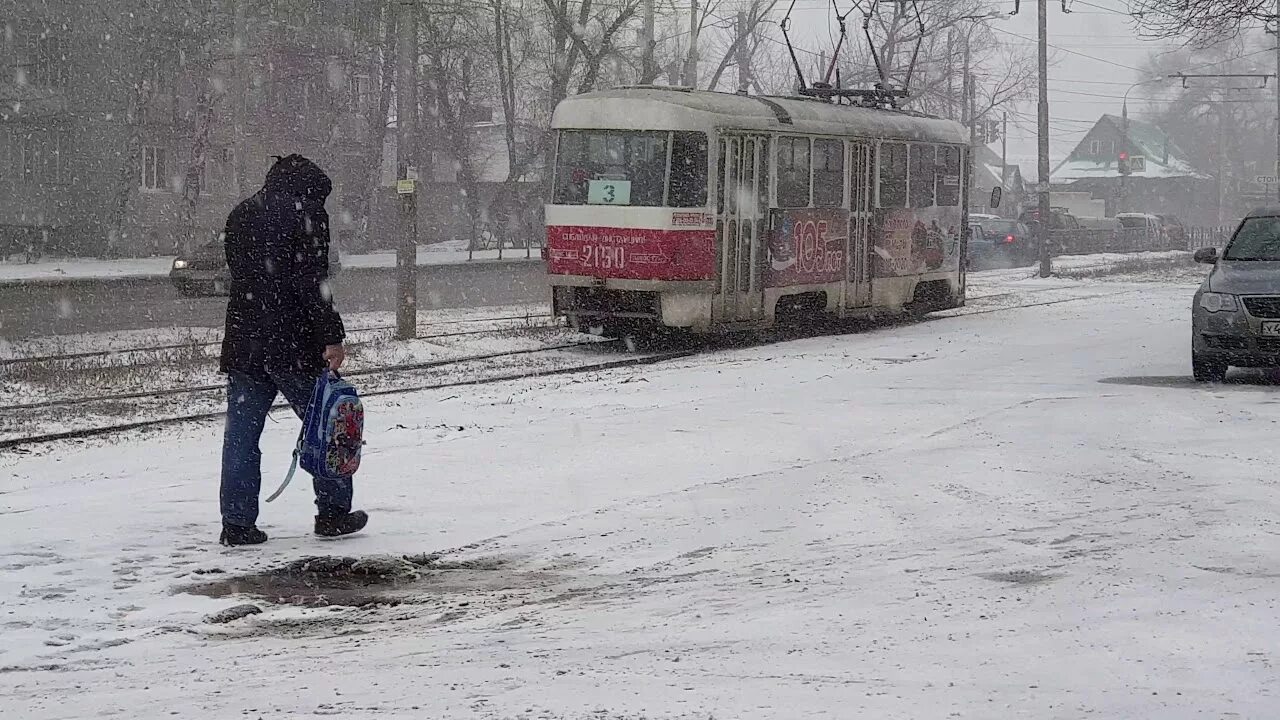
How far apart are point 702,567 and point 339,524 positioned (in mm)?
1717

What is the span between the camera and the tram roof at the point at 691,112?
17797 mm

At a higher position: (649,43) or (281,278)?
(649,43)

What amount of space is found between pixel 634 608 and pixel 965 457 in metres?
4.14

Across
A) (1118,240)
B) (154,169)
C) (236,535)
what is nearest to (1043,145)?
(1118,240)

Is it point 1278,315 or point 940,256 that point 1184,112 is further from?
point 1278,315

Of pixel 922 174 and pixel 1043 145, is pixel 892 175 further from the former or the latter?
pixel 1043 145

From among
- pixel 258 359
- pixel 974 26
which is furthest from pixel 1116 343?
pixel 974 26

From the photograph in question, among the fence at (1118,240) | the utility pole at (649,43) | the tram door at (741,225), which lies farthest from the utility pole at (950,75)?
the tram door at (741,225)

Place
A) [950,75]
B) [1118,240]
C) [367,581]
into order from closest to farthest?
[367,581] → [1118,240] → [950,75]

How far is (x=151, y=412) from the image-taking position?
12727mm

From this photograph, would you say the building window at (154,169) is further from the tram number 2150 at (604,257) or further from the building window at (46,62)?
the tram number 2150 at (604,257)

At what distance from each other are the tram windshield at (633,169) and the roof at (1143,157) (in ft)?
326

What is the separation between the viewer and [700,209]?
17844 millimetres

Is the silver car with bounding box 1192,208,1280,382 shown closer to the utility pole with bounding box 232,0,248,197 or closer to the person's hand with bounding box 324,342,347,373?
the person's hand with bounding box 324,342,347,373
